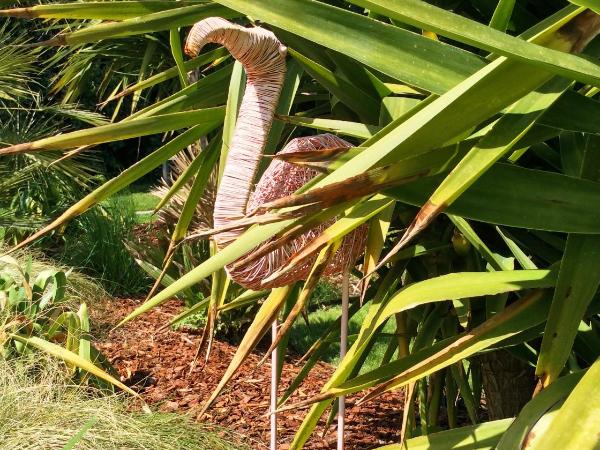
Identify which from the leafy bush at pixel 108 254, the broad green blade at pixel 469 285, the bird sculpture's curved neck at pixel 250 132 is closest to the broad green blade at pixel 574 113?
the broad green blade at pixel 469 285

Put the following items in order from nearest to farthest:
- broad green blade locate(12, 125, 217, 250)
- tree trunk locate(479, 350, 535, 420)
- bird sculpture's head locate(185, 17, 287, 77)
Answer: bird sculpture's head locate(185, 17, 287, 77)
broad green blade locate(12, 125, 217, 250)
tree trunk locate(479, 350, 535, 420)

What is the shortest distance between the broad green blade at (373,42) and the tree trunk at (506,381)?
1.38 metres

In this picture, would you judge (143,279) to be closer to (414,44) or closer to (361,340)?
(361,340)

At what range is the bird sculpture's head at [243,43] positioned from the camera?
158 cm

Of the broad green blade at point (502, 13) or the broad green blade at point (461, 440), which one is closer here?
the broad green blade at point (502, 13)

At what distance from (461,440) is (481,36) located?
0.72 m

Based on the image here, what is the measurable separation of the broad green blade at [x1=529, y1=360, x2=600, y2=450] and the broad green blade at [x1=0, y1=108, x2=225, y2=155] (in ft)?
2.94

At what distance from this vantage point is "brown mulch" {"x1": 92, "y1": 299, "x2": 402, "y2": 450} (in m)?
3.32

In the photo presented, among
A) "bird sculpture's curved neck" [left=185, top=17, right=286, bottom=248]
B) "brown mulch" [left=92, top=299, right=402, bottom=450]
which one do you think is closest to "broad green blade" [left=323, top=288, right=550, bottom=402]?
"bird sculpture's curved neck" [left=185, top=17, right=286, bottom=248]

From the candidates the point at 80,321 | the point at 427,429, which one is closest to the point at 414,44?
the point at 427,429

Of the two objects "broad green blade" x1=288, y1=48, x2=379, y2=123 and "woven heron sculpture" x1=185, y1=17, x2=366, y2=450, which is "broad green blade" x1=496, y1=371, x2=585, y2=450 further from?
"broad green blade" x1=288, y1=48, x2=379, y2=123

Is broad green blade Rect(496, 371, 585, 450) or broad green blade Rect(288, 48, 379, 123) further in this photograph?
broad green blade Rect(288, 48, 379, 123)

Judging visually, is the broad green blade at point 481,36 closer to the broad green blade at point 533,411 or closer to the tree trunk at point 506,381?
the broad green blade at point 533,411

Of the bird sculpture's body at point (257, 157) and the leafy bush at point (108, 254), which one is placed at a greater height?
the bird sculpture's body at point (257, 157)
